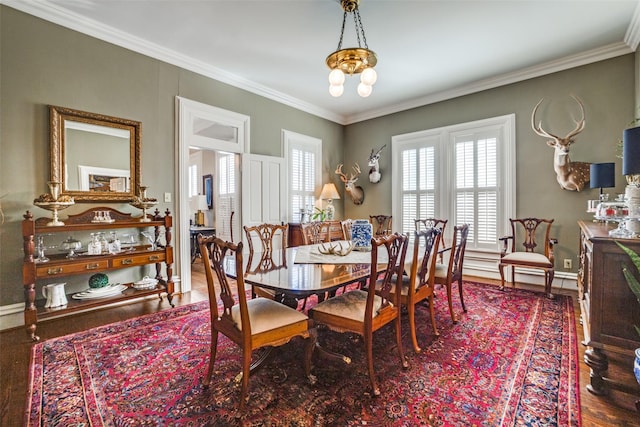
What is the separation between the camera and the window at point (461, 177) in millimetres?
4418

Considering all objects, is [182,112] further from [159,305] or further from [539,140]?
[539,140]

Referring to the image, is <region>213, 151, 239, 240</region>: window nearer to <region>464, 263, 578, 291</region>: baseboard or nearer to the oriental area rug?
the oriental area rug

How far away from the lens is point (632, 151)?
1.71 metres

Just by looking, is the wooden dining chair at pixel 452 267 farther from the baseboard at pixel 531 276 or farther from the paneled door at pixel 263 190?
the paneled door at pixel 263 190

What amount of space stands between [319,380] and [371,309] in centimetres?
59

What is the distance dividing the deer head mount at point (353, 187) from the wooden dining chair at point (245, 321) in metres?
4.25

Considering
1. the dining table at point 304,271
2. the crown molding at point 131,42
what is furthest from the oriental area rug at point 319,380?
the crown molding at point 131,42

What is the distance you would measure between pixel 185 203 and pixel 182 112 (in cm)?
119

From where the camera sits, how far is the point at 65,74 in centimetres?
298

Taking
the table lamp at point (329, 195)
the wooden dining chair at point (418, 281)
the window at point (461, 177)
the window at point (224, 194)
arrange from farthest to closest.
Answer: the window at point (224, 194) → the table lamp at point (329, 195) → the window at point (461, 177) → the wooden dining chair at point (418, 281)

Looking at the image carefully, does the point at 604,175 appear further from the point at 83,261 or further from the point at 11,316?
the point at 11,316

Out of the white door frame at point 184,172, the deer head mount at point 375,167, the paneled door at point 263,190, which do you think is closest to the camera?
the white door frame at point 184,172

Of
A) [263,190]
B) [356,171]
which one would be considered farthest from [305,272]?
[356,171]

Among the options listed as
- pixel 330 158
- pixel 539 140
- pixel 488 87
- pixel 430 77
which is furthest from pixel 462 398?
pixel 330 158
